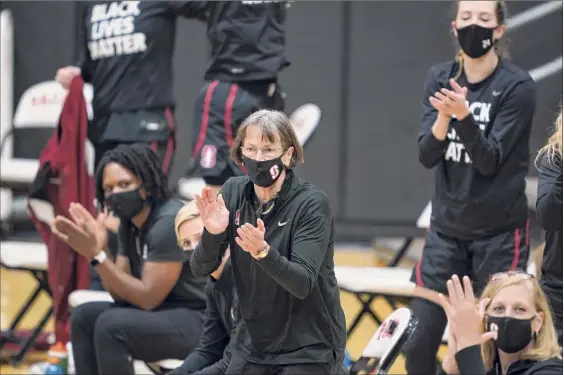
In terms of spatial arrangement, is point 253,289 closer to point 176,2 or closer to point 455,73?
point 455,73

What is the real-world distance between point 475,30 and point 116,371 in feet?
6.27

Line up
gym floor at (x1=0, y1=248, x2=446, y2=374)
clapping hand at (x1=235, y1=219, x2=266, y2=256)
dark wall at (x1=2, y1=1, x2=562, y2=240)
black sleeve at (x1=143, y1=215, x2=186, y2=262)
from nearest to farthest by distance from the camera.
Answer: clapping hand at (x1=235, y1=219, x2=266, y2=256) → black sleeve at (x1=143, y1=215, x2=186, y2=262) → gym floor at (x1=0, y1=248, x2=446, y2=374) → dark wall at (x1=2, y1=1, x2=562, y2=240)

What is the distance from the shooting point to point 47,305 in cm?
740

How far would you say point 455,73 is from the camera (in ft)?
14.5

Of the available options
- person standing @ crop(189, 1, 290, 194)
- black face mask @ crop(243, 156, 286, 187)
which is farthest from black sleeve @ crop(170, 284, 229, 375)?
person standing @ crop(189, 1, 290, 194)

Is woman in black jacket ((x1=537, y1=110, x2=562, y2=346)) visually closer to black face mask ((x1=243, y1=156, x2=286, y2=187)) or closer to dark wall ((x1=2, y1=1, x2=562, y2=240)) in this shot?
black face mask ((x1=243, y1=156, x2=286, y2=187))

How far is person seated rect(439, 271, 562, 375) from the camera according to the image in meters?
3.44

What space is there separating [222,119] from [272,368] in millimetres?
2142

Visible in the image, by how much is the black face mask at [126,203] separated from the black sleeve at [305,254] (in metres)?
1.35

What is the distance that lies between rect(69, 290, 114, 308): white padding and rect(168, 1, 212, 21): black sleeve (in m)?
1.46

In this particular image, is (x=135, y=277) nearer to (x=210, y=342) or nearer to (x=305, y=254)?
(x=210, y=342)

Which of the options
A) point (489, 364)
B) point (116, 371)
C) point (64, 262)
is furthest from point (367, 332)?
point (489, 364)

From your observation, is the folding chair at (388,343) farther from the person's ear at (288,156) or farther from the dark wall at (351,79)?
the dark wall at (351,79)

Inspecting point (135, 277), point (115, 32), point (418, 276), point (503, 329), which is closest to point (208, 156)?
point (115, 32)
